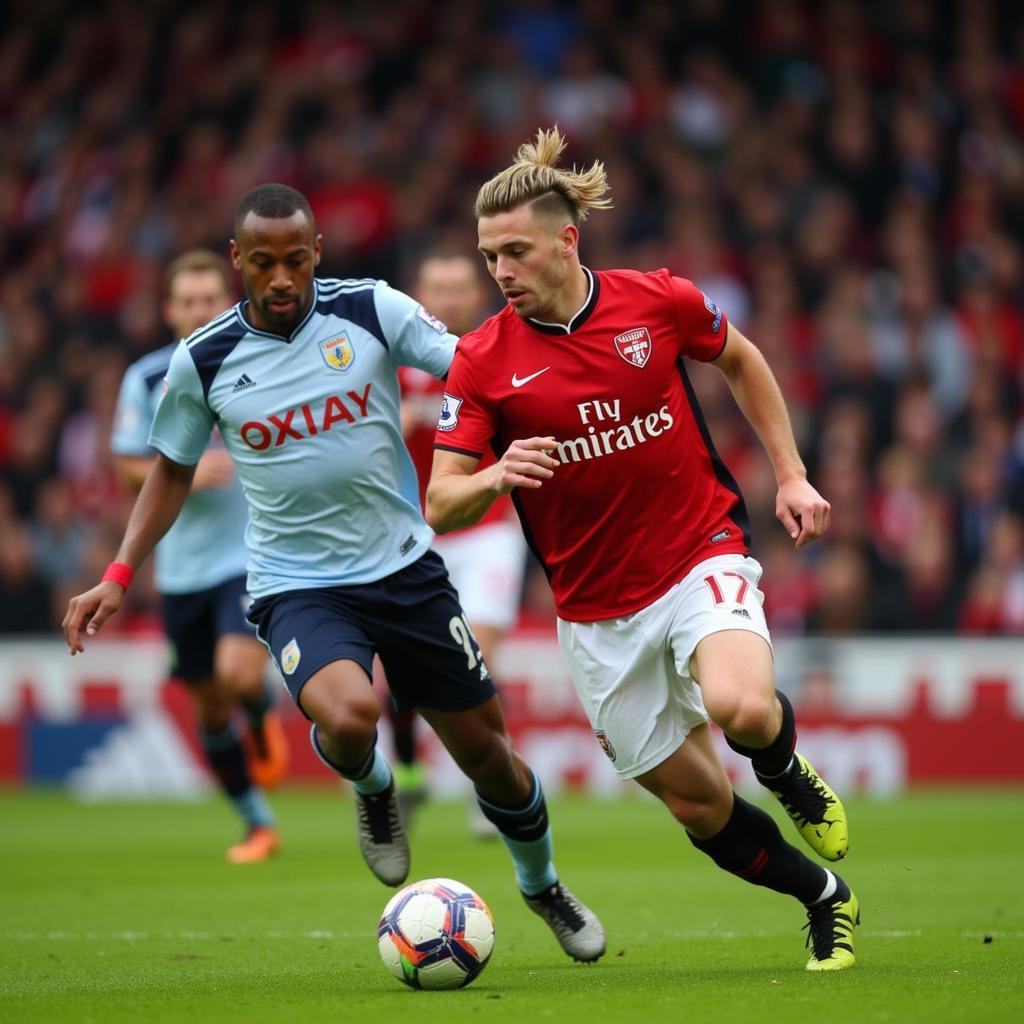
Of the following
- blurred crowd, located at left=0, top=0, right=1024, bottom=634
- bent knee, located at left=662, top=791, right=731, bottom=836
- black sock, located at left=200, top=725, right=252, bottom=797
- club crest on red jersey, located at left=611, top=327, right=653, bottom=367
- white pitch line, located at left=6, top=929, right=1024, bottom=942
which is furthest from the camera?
blurred crowd, located at left=0, top=0, right=1024, bottom=634

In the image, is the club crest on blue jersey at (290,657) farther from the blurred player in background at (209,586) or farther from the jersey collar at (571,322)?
the blurred player in background at (209,586)

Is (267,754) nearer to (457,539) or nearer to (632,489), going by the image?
(457,539)

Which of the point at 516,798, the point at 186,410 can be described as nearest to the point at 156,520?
the point at 186,410

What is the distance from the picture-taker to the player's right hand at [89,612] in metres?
6.25

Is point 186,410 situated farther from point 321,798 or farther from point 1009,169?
point 1009,169

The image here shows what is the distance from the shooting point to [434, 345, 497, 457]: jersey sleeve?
5.89 meters

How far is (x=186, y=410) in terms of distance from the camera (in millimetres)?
6598

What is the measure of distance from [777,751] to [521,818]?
3.97 ft

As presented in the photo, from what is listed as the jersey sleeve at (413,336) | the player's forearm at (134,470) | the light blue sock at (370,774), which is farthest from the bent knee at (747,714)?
the player's forearm at (134,470)

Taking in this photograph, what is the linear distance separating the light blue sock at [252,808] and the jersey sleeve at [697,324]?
5030mm

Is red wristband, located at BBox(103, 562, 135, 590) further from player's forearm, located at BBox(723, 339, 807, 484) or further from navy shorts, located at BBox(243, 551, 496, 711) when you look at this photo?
player's forearm, located at BBox(723, 339, 807, 484)

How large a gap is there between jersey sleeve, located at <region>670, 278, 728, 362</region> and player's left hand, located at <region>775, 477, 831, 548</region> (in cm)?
61

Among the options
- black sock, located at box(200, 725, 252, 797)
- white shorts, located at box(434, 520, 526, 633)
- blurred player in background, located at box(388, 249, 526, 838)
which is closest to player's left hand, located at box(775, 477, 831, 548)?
blurred player in background, located at box(388, 249, 526, 838)

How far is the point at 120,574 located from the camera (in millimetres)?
6492
